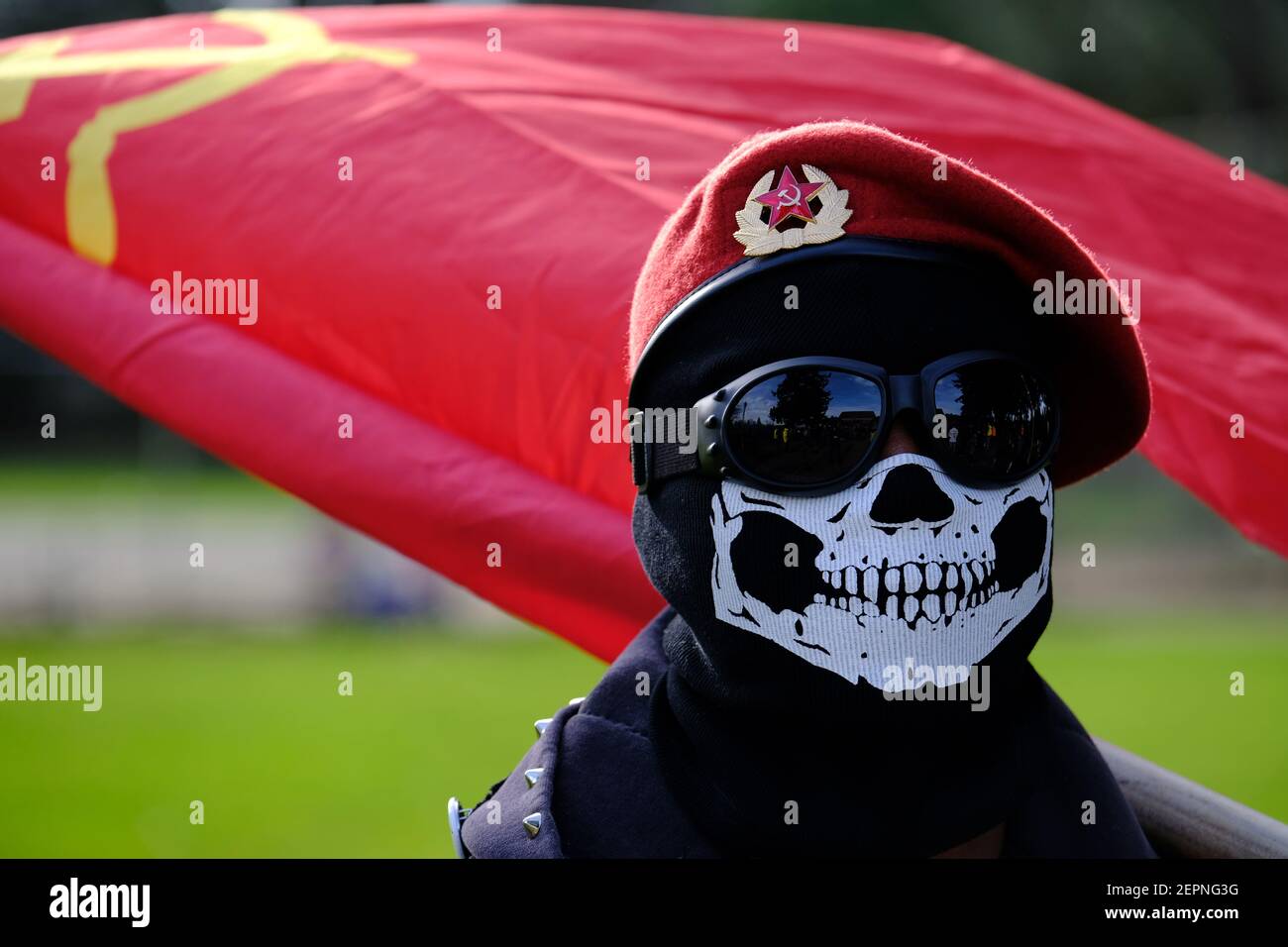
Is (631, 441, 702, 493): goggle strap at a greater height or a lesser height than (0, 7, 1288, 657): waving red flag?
lesser

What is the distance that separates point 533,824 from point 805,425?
19.0 inches

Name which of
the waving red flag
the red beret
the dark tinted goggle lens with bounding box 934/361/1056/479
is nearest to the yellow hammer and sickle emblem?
the waving red flag

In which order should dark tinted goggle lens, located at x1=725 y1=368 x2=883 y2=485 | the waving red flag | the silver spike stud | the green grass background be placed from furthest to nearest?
the green grass background → the waving red flag → the silver spike stud → dark tinted goggle lens, located at x1=725 y1=368 x2=883 y2=485

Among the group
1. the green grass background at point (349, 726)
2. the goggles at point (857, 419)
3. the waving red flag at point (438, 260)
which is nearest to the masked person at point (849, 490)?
the goggles at point (857, 419)

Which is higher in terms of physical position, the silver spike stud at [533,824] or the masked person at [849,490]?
the masked person at [849,490]

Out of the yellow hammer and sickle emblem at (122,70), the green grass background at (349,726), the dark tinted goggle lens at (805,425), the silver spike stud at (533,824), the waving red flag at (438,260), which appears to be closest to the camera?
the dark tinted goggle lens at (805,425)

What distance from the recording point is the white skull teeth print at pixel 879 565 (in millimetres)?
1328

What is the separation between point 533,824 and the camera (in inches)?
55.2

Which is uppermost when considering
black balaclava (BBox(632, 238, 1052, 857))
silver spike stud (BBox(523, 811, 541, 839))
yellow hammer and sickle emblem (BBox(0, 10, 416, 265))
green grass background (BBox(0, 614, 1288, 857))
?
yellow hammer and sickle emblem (BBox(0, 10, 416, 265))

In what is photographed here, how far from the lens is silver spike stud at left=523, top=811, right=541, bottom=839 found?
4.59ft

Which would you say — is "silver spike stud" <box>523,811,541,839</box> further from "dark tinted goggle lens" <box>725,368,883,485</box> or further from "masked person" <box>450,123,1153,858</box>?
"dark tinted goggle lens" <box>725,368,883,485</box>

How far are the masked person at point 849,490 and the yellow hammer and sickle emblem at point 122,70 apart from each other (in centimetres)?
110

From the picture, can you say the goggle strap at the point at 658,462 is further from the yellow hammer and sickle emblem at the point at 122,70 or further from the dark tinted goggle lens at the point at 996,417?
the yellow hammer and sickle emblem at the point at 122,70

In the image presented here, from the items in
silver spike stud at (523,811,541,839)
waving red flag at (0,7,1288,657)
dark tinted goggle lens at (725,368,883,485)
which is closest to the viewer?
dark tinted goggle lens at (725,368,883,485)
